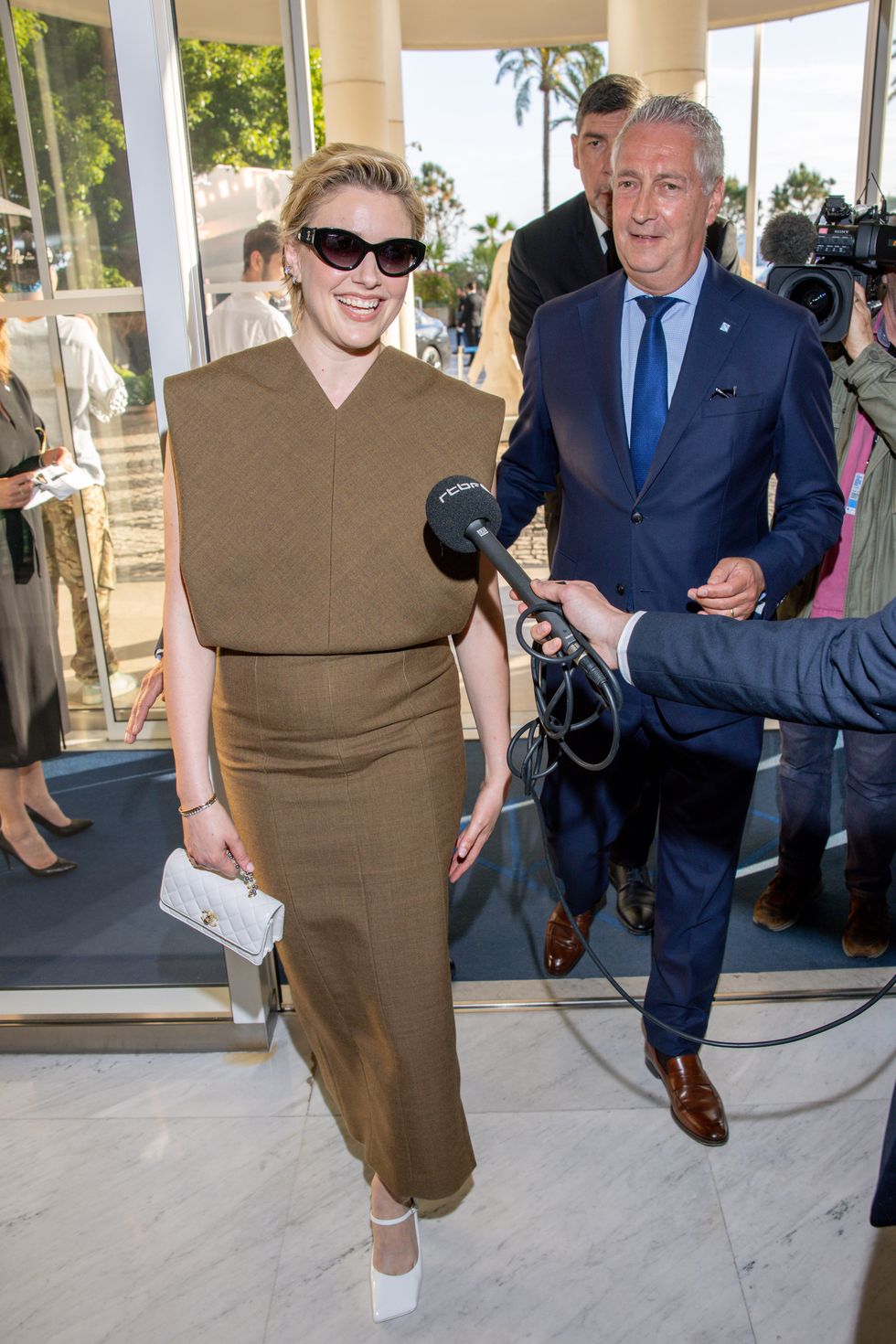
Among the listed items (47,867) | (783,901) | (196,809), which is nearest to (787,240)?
(783,901)

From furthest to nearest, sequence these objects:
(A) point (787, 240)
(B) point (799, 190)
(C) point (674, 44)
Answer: (B) point (799, 190), (C) point (674, 44), (A) point (787, 240)

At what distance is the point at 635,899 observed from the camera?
3.55m

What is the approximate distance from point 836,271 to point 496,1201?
248cm

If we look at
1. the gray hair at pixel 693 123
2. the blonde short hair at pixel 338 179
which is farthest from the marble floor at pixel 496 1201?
the gray hair at pixel 693 123

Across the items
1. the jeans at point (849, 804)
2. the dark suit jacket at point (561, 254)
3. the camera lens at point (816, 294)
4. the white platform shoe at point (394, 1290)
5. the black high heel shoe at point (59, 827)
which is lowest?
the white platform shoe at point (394, 1290)

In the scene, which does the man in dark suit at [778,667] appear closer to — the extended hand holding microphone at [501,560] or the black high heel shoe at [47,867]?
the extended hand holding microphone at [501,560]

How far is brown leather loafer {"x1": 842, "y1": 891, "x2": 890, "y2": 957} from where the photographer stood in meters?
3.31

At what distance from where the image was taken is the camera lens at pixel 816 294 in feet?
9.61

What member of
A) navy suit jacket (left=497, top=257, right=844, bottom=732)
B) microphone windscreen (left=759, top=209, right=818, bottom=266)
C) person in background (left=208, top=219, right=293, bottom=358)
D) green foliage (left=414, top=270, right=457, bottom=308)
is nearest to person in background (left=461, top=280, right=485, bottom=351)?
green foliage (left=414, top=270, right=457, bottom=308)

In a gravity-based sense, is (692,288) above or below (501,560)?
above

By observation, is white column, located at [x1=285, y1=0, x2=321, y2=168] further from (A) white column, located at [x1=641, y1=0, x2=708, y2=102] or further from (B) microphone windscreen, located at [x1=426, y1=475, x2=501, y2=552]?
(A) white column, located at [x1=641, y1=0, x2=708, y2=102]

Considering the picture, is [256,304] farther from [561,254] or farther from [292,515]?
[292,515]

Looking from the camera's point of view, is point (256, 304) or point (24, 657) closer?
point (24, 657)

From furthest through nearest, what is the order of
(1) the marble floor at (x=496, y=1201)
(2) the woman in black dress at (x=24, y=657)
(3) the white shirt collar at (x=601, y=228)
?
(3) the white shirt collar at (x=601, y=228)
(2) the woman in black dress at (x=24, y=657)
(1) the marble floor at (x=496, y=1201)
